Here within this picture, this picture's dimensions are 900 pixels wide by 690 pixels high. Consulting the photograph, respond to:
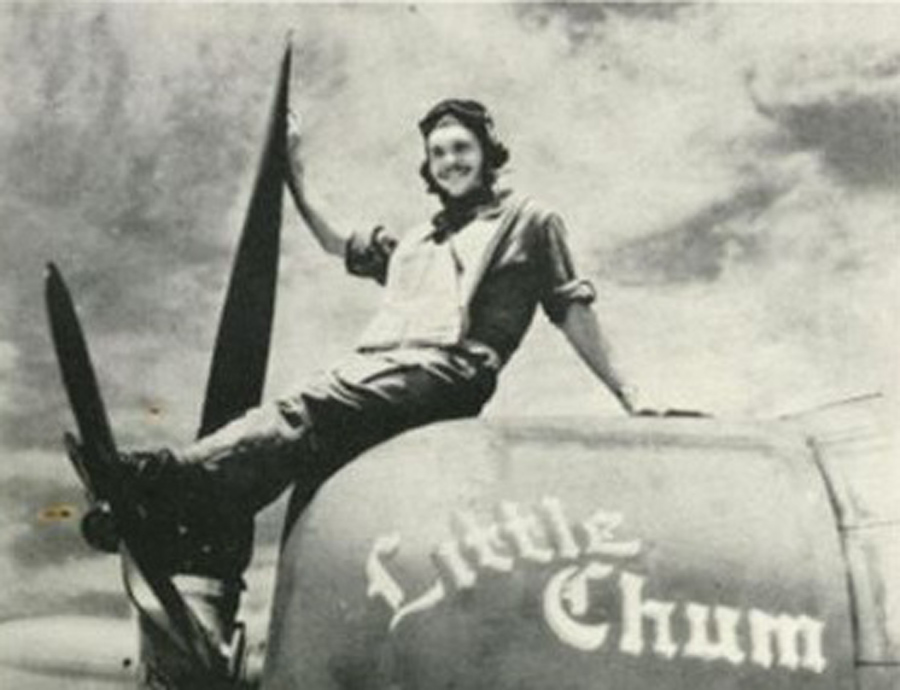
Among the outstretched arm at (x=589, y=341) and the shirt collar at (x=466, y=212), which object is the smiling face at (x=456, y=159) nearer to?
the shirt collar at (x=466, y=212)

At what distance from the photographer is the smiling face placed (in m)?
5.46

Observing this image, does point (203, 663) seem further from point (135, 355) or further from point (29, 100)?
point (29, 100)

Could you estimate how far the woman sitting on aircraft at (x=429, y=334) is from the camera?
4652 millimetres

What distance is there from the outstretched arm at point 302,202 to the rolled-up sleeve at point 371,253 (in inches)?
4.1

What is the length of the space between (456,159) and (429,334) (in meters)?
0.76

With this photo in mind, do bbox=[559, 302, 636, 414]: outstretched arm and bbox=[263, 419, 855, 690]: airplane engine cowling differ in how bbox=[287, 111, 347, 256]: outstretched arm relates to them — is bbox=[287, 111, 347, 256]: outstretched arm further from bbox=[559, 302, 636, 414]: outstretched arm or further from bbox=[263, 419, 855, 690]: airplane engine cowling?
bbox=[263, 419, 855, 690]: airplane engine cowling

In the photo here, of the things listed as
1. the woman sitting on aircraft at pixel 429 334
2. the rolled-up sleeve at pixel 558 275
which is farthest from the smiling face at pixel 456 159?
the rolled-up sleeve at pixel 558 275

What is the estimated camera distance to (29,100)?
6.40 metres

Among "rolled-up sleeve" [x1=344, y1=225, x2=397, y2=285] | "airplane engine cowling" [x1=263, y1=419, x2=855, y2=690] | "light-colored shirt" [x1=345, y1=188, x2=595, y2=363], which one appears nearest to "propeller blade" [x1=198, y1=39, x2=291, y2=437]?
"rolled-up sleeve" [x1=344, y1=225, x2=397, y2=285]

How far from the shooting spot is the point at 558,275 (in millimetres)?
5285

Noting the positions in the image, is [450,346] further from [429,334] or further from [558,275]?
[558,275]

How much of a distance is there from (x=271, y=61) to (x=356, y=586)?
2881 mm

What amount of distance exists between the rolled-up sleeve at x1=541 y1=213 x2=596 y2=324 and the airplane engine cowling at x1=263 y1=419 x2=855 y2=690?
1076 mm

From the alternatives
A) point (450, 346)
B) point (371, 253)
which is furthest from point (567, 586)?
point (371, 253)
